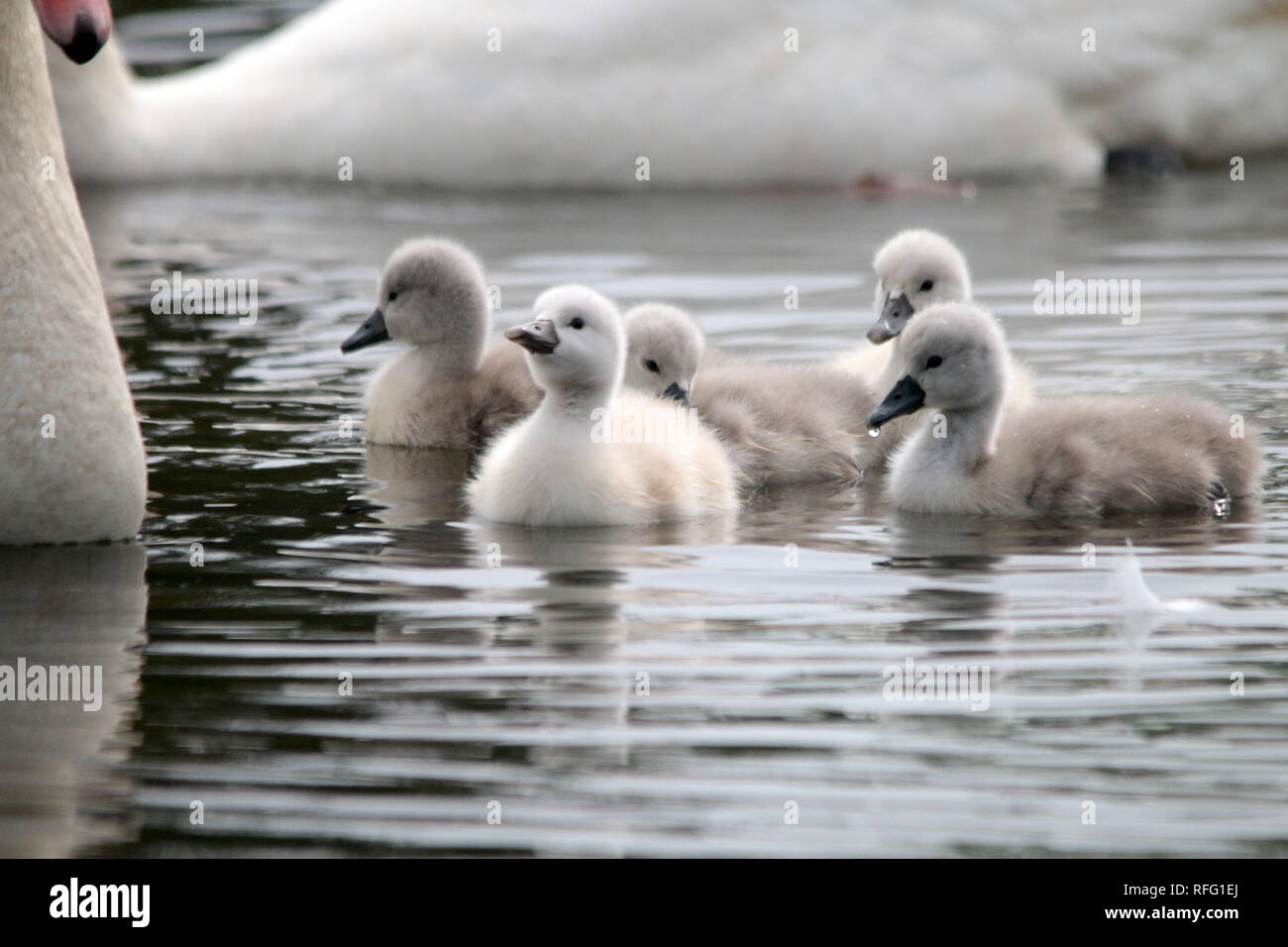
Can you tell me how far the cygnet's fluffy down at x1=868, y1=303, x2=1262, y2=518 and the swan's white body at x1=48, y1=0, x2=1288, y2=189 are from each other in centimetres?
582

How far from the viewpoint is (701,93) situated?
521 inches

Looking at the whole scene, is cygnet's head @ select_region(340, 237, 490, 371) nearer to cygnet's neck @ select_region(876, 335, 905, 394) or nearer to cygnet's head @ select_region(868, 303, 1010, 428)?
cygnet's neck @ select_region(876, 335, 905, 394)

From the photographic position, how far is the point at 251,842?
175 inches

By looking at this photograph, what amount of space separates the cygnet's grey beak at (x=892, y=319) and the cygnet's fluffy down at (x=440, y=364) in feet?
3.89

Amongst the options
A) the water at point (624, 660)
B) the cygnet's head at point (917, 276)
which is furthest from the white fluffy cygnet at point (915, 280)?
the water at point (624, 660)

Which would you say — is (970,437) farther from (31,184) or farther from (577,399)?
(31,184)

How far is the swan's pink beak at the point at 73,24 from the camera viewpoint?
229 inches

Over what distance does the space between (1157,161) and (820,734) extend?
385 inches

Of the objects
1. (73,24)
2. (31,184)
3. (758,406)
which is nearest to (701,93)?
(758,406)

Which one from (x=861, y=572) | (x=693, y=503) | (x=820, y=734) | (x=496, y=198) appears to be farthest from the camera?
(x=496, y=198)

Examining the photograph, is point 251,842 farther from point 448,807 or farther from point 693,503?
point 693,503

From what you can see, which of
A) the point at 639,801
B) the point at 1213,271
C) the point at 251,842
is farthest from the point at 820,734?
the point at 1213,271

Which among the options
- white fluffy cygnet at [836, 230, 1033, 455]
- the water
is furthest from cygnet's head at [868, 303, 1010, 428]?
white fluffy cygnet at [836, 230, 1033, 455]

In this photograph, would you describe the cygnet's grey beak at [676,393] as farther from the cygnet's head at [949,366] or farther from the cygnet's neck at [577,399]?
the cygnet's head at [949,366]
